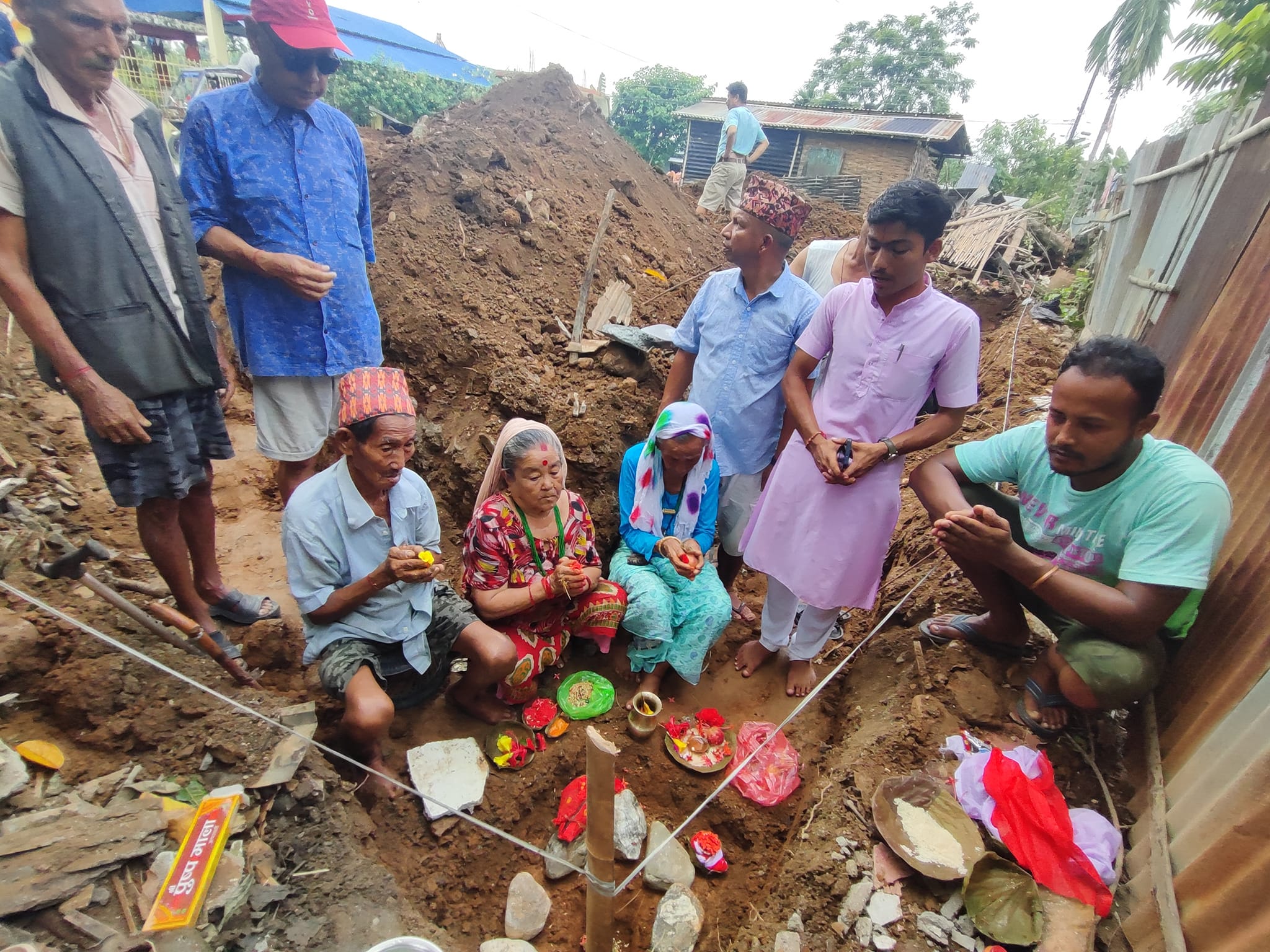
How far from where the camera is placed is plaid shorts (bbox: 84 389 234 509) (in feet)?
7.36

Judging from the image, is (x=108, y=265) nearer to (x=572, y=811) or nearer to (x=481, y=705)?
(x=481, y=705)

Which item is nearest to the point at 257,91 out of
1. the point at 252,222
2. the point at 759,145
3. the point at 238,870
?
the point at 252,222

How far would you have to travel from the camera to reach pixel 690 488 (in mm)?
3125

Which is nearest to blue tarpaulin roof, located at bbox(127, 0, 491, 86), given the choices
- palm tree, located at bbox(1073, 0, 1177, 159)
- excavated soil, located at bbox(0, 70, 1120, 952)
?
excavated soil, located at bbox(0, 70, 1120, 952)

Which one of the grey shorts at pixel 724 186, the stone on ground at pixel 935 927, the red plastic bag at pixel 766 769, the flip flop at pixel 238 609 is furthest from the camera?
the grey shorts at pixel 724 186

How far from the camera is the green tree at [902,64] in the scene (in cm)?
2662

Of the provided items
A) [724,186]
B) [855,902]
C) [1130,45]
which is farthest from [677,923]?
[1130,45]

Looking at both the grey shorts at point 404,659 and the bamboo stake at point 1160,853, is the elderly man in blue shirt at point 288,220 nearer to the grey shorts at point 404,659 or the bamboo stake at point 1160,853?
the grey shorts at point 404,659

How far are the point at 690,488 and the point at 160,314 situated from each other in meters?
2.37

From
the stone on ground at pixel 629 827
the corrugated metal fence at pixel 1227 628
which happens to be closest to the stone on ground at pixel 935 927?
the corrugated metal fence at pixel 1227 628

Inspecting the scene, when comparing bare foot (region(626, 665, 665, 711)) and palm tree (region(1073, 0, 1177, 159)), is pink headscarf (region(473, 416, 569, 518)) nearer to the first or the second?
bare foot (region(626, 665, 665, 711))

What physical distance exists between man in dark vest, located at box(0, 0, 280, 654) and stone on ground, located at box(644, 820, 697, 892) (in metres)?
2.36

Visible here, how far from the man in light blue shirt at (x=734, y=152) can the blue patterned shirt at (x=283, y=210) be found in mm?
7481

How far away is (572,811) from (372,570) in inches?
55.4
